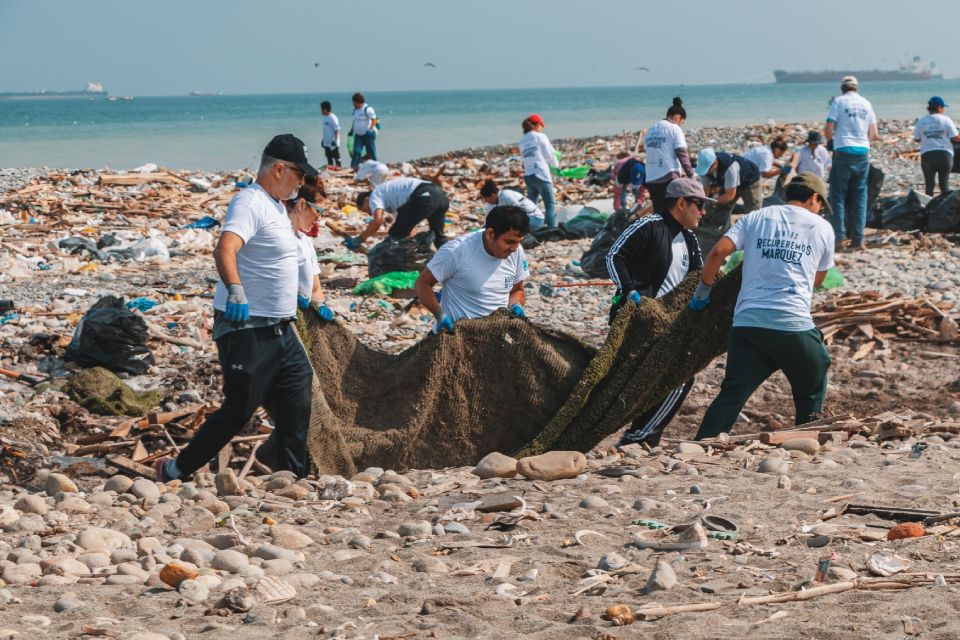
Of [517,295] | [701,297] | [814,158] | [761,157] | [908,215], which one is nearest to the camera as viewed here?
[701,297]

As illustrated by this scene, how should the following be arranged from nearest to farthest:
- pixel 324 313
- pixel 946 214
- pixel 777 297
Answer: pixel 777 297, pixel 324 313, pixel 946 214

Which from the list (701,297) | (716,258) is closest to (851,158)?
(701,297)

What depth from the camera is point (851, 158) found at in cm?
1220

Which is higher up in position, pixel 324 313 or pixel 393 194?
pixel 393 194

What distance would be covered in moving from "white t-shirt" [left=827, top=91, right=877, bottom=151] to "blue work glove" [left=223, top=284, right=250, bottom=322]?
8948 mm

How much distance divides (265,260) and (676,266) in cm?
263

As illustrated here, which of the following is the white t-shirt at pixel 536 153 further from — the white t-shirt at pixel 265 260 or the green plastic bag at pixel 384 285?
the white t-shirt at pixel 265 260

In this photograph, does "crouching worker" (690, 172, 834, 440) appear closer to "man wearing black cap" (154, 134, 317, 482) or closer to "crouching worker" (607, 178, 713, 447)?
"crouching worker" (607, 178, 713, 447)

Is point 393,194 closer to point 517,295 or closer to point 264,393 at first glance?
point 517,295

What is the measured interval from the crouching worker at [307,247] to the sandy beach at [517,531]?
1021 mm

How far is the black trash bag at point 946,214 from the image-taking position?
1301 centimetres

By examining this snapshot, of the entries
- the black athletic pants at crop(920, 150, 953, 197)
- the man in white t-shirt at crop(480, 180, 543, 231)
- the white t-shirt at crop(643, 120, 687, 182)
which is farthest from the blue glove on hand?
the black athletic pants at crop(920, 150, 953, 197)

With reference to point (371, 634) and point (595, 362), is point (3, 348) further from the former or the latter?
point (371, 634)

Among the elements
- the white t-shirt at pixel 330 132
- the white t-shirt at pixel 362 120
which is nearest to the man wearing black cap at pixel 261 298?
the white t-shirt at pixel 362 120
